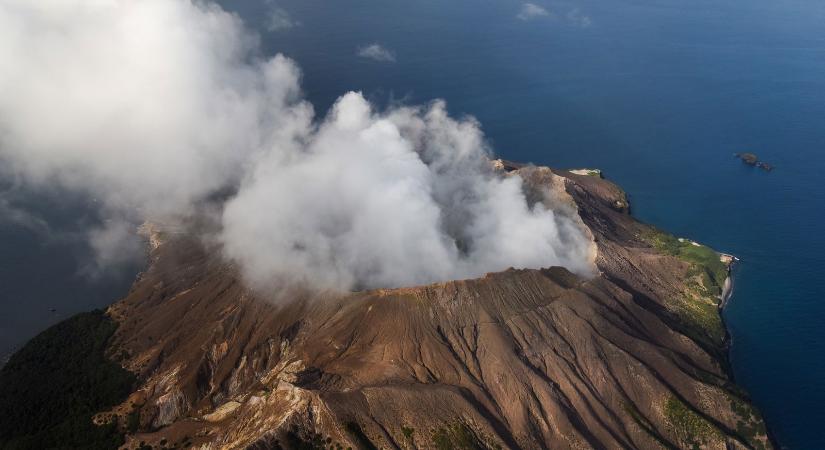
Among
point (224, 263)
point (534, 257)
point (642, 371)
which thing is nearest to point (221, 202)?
point (224, 263)

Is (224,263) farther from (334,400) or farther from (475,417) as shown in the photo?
(475,417)

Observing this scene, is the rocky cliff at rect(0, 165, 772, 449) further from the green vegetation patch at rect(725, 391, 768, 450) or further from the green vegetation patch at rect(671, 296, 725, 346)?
the green vegetation patch at rect(671, 296, 725, 346)

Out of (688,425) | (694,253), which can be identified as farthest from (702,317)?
(688,425)

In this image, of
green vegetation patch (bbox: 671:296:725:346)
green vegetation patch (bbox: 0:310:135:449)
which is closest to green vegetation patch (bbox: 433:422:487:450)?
green vegetation patch (bbox: 0:310:135:449)

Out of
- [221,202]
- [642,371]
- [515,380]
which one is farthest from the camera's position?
[221,202]

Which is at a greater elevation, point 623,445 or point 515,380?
point 515,380

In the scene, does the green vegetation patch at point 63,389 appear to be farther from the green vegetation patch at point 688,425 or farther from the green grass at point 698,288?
the green grass at point 698,288
